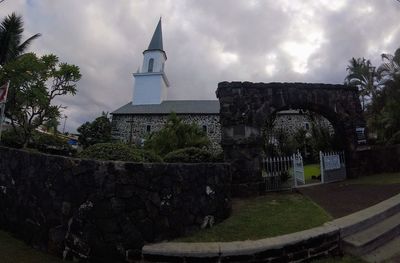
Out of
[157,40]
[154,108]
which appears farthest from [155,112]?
[157,40]

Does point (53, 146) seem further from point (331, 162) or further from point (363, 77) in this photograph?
point (363, 77)

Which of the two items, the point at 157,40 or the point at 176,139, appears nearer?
the point at 176,139

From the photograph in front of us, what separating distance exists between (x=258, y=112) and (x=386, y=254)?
5896 mm

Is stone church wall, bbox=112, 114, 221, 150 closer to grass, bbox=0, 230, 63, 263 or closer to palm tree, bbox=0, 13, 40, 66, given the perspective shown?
palm tree, bbox=0, 13, 40, 66

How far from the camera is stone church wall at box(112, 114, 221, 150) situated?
1379 inches

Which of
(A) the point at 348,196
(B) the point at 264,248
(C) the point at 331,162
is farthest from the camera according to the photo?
(C) the point at 331,162

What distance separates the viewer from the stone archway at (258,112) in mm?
8898

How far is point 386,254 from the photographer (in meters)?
4.03

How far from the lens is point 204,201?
4.84m

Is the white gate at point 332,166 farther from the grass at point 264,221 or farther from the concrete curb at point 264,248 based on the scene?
the concrete curb at point 264,248

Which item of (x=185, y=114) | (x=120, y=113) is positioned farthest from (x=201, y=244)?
(x=120, y=113)

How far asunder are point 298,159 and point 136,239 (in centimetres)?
739

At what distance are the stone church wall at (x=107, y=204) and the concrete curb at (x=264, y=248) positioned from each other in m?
0.40

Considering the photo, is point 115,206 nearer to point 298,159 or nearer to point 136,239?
point 136,239
